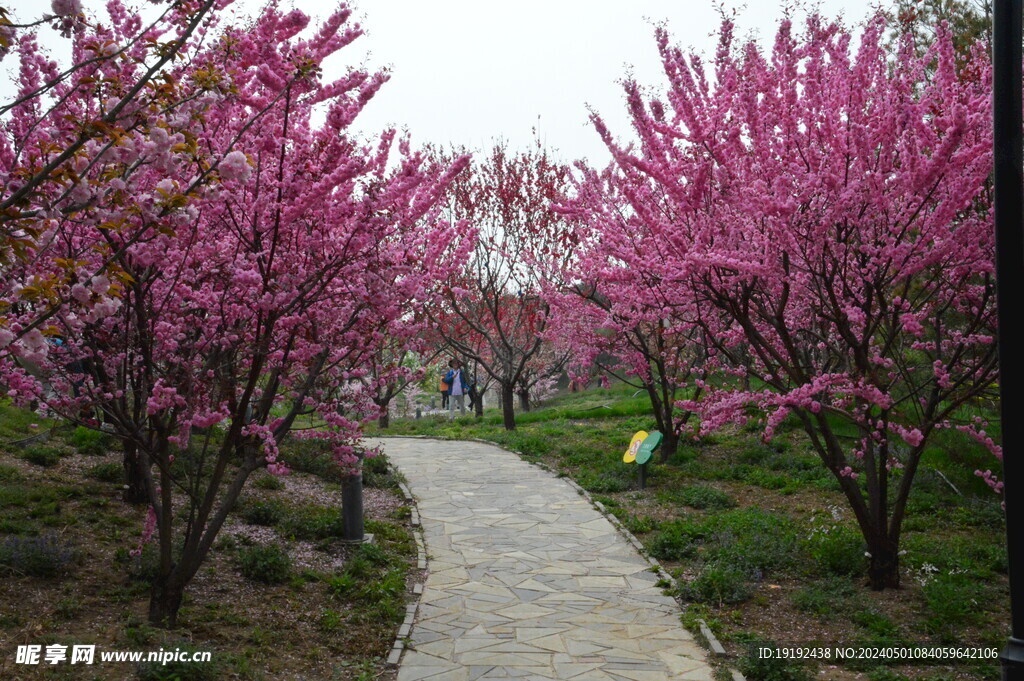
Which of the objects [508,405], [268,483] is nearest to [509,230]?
[508,405]

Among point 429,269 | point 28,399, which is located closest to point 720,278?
point 429,269

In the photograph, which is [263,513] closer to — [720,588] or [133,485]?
[133,485]

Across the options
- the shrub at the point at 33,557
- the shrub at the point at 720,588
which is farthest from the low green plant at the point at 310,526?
the shrub at the point at 720,588

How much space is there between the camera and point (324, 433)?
6562 mm

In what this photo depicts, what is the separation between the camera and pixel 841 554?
24.2 feet

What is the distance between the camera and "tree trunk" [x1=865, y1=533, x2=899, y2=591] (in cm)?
677

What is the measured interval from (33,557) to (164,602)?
133cm

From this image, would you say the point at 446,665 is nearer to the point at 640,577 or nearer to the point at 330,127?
the point at 640,577

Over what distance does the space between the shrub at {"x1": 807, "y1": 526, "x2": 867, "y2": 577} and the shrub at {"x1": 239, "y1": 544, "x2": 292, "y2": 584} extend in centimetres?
505

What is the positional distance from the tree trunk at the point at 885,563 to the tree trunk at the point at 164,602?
576 cm

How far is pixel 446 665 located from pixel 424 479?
23.0 feet

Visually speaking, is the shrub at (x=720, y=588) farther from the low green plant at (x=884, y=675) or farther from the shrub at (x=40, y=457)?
the shrub at (x=40, y=457)

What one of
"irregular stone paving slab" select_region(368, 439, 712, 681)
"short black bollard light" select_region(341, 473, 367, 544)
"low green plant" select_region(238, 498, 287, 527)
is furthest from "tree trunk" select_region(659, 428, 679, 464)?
"low green plant" select_region(238, 498, 287, 527)

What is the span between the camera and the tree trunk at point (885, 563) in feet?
22.2
